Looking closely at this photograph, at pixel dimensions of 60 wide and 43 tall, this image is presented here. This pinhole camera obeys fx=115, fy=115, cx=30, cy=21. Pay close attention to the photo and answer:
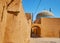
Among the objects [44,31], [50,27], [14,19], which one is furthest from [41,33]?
[14,19]

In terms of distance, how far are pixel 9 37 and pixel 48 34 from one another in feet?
63.5

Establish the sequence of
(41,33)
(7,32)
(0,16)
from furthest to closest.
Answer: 1. (41,33)
2. (7,32)
3. (0,16)

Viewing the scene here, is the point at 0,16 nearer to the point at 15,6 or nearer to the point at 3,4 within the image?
the point at 3,4

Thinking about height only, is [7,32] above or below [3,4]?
below

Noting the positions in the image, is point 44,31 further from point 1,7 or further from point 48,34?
point 1,7

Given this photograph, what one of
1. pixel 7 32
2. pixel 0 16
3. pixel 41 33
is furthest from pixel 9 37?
pixel 41 33

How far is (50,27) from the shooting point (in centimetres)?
2116

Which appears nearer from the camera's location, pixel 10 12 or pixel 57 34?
pixel 10 12

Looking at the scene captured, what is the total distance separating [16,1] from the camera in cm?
209

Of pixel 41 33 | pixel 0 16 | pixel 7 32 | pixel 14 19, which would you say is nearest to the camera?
pixel 0 16

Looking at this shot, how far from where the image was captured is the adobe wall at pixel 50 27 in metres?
20.9

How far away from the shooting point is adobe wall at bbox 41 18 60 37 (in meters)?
20.9

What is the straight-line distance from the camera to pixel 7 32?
200 cm

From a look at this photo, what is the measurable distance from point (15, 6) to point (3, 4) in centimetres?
41
